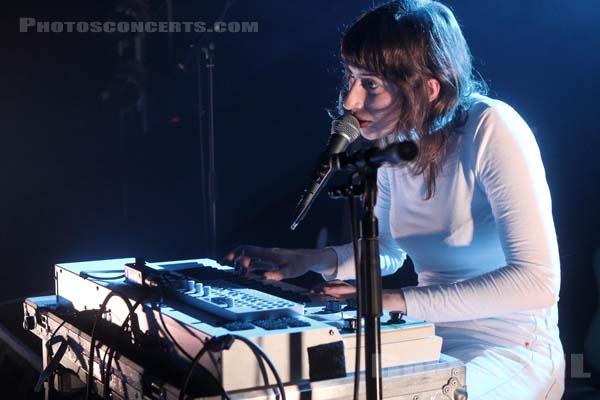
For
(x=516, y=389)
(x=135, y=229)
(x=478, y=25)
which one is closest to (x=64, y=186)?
(x=135, y=229)

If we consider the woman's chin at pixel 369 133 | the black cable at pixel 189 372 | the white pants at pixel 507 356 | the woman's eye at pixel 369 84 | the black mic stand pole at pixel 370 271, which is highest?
the woman's eye at pixel 369 84

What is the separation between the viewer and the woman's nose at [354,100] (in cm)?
184

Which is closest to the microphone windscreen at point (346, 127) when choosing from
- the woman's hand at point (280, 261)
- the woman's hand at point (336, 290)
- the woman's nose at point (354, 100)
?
the woman's nose at point (354, 100)

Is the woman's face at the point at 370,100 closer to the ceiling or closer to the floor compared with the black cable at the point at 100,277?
closer to the ceiling

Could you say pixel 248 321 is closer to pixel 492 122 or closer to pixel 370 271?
pixel 370 271

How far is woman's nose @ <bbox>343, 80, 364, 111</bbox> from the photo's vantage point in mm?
1844

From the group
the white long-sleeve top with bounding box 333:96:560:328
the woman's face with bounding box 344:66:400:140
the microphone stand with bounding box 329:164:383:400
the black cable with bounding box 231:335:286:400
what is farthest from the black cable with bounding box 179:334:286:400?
the woman's face with bounding box 344:66:400:140

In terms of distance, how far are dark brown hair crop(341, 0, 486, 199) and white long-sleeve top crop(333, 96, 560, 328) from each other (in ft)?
0.16

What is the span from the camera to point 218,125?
429cm

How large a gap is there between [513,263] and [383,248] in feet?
2.17

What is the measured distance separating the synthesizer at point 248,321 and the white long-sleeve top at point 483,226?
0.23 m

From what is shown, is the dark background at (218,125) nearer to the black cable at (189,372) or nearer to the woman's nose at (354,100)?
the woman's nose at (354,100)

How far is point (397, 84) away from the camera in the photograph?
184 centimetres

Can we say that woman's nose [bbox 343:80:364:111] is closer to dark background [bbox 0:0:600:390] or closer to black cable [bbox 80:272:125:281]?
black cable [bbox 80:272:125:281]
